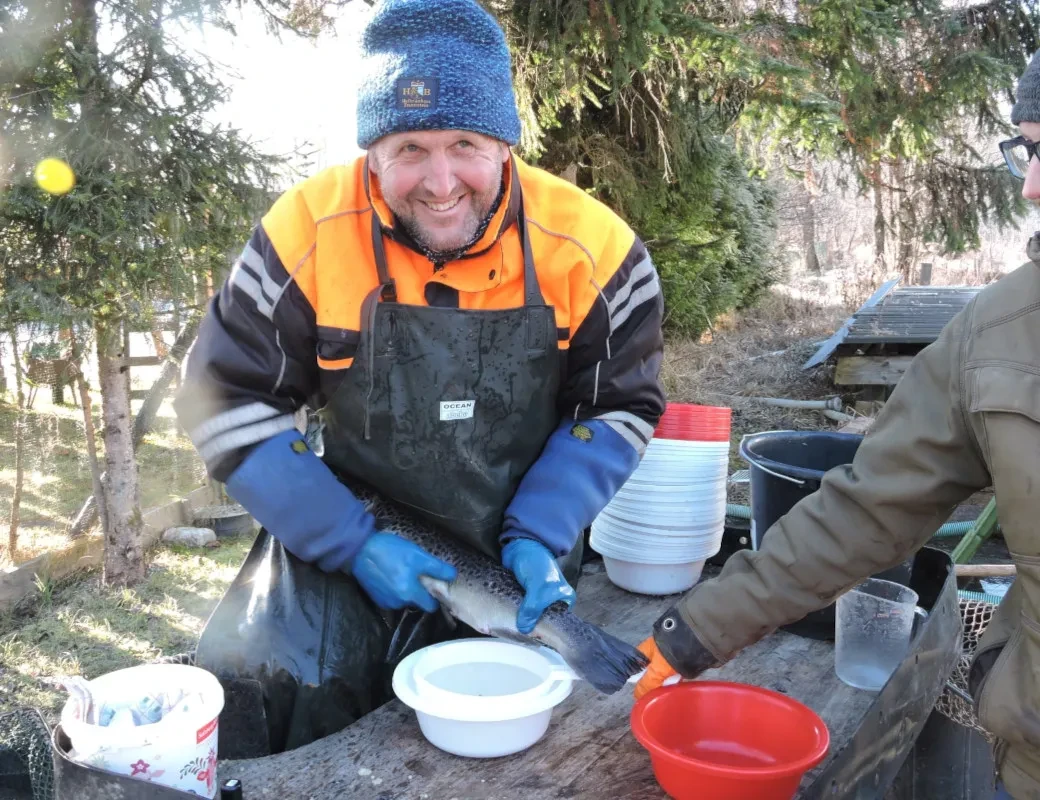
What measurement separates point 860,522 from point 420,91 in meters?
1.57

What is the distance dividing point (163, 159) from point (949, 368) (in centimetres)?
550

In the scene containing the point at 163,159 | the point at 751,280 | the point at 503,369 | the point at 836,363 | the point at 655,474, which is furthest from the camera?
the point at 751,280

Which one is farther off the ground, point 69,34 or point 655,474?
→ point 69,34

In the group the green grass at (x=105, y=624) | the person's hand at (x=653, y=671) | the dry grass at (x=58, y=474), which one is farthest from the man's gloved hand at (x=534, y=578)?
the dry grass at (x=58, y=474)

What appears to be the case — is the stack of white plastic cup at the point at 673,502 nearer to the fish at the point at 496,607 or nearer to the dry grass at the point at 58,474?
the fish at the point at 496,607

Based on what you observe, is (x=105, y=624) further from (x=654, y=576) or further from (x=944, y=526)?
(x=944, y=526)

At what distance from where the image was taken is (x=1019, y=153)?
6.32 feet

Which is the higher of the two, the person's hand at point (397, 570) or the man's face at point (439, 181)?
the man's face at point (439, 181)

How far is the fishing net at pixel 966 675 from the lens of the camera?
2.90m

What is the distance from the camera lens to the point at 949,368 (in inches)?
71.0

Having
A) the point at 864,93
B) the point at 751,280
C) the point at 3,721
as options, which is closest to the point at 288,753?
the point at 3,721

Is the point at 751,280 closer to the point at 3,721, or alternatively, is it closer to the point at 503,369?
the point at 503,369

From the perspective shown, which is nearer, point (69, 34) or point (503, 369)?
point (503, 369)

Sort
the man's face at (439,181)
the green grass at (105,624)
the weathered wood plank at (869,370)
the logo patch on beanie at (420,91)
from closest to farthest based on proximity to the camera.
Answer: the logo patch on beanie at (420,91) < the man's face at (439,181) < the green grass at (105,624) < the weathered wood plank at (869,370)
